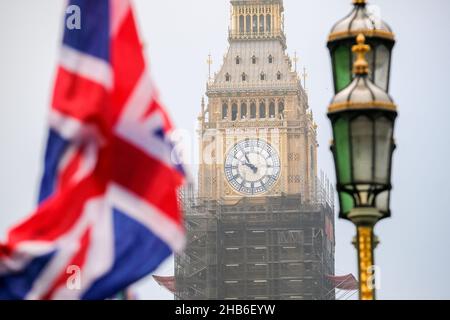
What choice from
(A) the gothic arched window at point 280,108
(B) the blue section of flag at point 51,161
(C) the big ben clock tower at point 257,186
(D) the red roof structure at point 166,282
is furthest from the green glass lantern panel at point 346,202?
(A) the gothic arched window at point 280,108

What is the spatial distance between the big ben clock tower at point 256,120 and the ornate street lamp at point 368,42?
113297 mm

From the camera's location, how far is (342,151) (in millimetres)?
17766

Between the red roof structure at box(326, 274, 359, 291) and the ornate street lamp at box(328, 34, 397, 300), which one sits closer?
the ornate street lamp at box(328, 34, 397, 300)

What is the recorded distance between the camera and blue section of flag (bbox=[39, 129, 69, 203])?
1522 cm

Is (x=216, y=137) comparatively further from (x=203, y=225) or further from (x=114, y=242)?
(x=114, y=242)

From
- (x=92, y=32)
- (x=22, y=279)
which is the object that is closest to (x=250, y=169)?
(x=92, y=32)

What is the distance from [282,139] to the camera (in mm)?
136625

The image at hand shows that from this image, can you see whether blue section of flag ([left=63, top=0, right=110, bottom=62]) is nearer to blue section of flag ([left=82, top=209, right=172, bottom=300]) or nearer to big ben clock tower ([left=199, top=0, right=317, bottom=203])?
blue section of flag ([left=82, top=209, right=172, bottom=300])

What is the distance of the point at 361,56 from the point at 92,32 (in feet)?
13.1

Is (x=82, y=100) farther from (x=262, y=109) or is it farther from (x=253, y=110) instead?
(x=262, y=109)

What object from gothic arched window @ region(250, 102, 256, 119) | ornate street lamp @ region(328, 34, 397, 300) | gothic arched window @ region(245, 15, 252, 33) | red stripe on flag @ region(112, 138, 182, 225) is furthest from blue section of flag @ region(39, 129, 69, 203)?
gothic arched window @ region(245, 15, 252, 33)

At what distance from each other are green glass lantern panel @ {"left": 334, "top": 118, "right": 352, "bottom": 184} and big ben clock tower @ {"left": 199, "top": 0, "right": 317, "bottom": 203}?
115160mm

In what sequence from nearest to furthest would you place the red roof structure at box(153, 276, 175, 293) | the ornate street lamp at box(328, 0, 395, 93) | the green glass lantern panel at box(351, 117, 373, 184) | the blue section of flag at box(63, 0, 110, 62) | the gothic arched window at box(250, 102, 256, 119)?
the blue section of flag at box(63, 0, 110, 62), the green glass lantern panel at box(351, 117, 373, 184), the ornate street lamp at box(328, 0, 395, 93), the red roof structure at box(153, 276, 175, 293), the gothic arched window at box(250, 102, 256, 119)
